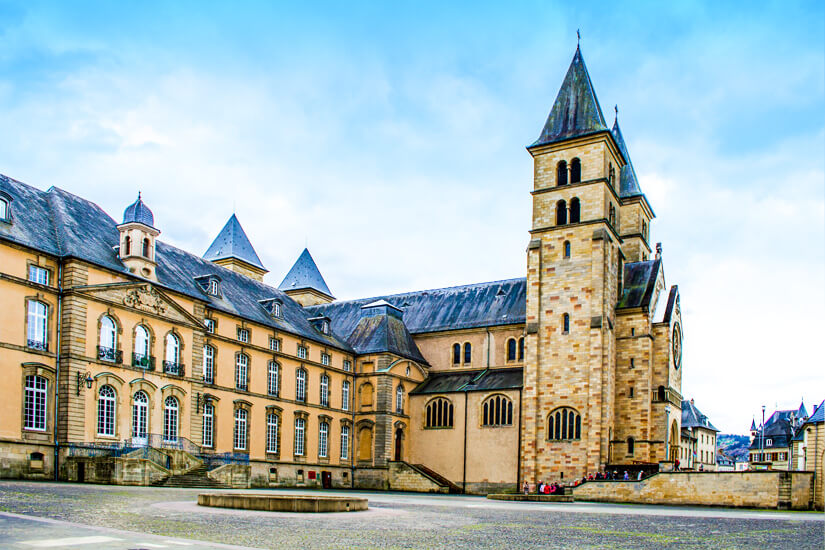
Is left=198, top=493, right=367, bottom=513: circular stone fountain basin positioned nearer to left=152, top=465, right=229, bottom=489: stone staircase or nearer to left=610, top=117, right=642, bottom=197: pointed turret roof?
left=152, top=465, right=229, bottom=489: stone staircase

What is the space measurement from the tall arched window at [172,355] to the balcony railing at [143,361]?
0.88 m

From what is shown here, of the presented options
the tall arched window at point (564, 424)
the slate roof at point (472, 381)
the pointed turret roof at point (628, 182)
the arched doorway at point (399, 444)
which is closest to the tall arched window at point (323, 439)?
the arched doorway at point (399, 444)

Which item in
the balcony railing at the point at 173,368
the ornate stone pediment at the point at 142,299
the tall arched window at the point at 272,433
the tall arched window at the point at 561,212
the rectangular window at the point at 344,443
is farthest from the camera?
the rectangular window at the point at 344,443

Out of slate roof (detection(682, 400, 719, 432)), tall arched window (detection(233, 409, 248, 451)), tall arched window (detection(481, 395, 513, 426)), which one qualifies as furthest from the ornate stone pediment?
slate roof (detection(682, 400, 719, 432))

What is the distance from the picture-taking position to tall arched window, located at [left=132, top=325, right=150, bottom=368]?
1505 inches

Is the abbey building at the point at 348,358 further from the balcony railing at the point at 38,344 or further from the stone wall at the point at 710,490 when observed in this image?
the stone wall at the point at 710,490

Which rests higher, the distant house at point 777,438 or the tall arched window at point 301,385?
the tall arched window at point 301,385

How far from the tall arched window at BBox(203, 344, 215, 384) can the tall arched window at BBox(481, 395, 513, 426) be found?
1879 cm

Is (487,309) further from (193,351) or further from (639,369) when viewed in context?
(193,351)

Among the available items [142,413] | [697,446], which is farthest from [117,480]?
[697,446]

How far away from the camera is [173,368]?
40.4m

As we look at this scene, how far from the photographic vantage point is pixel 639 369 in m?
51.0

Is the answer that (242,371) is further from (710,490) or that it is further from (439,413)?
(710,490)

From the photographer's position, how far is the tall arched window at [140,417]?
37.8m
